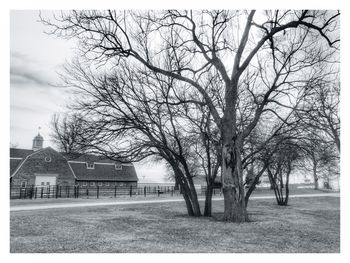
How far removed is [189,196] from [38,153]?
23061 millimetres

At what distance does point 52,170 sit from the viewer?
32781mm

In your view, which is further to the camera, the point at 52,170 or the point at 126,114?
the point at 52,170

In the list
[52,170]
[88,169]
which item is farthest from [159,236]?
[88,169]

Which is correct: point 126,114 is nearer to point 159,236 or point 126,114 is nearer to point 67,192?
point 159,236

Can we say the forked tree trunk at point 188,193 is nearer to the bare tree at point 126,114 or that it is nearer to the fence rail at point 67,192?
the bare tree at point 126,114

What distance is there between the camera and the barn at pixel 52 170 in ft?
100
